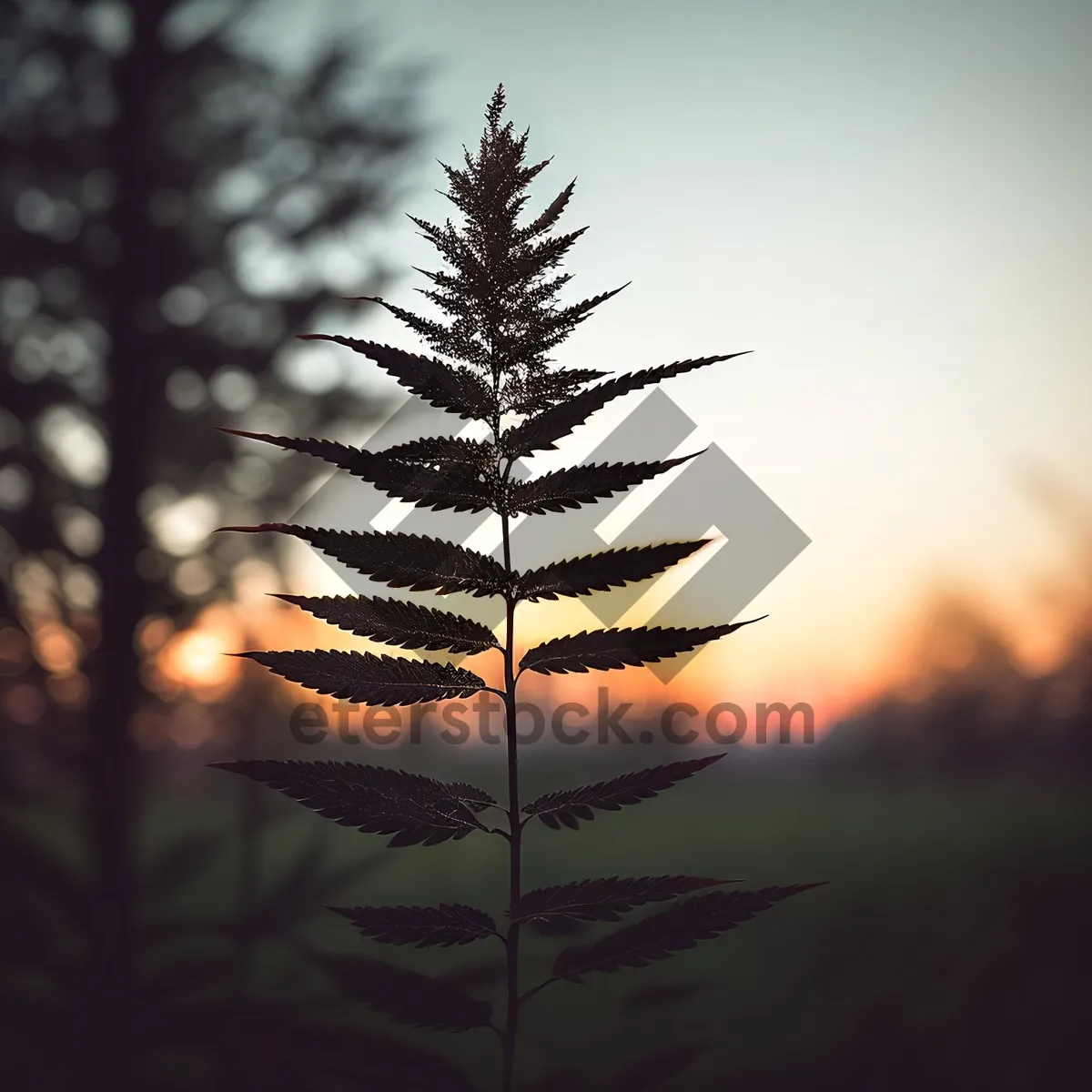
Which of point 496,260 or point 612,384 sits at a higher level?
point 496,260

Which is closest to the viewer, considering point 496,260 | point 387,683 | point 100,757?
point 387,683

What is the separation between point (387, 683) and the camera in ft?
2.86

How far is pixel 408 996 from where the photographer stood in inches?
32.6

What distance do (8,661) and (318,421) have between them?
104 centimetres

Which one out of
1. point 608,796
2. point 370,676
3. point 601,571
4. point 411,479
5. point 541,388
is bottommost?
point 608,796

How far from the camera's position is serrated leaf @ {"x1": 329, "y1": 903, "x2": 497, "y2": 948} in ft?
2.72

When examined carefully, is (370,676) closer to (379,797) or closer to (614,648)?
(379,797)

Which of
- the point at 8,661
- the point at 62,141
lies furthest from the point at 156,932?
the point at 62,141

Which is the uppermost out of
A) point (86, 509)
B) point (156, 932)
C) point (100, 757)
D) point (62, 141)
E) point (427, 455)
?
point (62, 141)

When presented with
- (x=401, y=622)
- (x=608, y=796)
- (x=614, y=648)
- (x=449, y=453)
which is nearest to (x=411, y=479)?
(x=449, y=453)

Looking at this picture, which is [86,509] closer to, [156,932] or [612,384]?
[156,932]

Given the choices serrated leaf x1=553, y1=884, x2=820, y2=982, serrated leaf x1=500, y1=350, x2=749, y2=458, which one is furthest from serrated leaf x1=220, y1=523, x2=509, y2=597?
serrated leaf x1=553, y1=884, x2=820, y2=982

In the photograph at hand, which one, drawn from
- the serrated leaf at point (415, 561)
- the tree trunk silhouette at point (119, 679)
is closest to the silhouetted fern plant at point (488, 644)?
the serrated leaf at point (415, 561)

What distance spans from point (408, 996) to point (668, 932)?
0.92 feet
